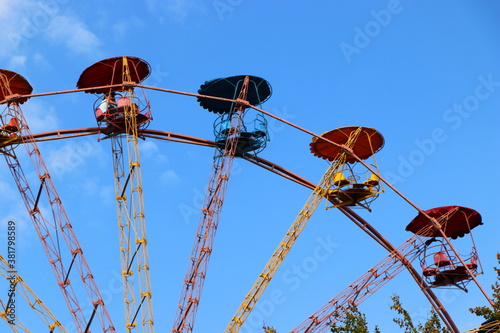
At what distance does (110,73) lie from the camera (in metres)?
57.6

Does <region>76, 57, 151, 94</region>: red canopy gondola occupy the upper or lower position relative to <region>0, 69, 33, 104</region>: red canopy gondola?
lower

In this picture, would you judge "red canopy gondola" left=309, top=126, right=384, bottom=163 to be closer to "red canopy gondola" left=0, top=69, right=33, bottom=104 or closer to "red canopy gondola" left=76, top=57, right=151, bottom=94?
"red canopy gondola" left=76, top=57, right=151, bottom=94

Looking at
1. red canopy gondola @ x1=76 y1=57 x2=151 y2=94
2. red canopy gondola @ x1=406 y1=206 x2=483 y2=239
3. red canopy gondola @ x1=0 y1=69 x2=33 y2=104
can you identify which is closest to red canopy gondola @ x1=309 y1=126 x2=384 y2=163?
red canopy gondola @ x1=406 y1=206 x2=483 y2=239

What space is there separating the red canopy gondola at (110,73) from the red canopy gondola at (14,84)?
3.24m

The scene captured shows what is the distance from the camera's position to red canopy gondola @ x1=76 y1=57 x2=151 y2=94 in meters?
56.5

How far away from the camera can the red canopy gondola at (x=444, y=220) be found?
6338 centimetres

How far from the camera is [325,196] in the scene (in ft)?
198

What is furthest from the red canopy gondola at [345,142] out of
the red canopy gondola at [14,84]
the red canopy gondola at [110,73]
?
the red canopy gondola at [14,84]

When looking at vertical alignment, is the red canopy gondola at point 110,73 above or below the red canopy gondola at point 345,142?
above

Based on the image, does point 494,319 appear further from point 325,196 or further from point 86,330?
point 86,330

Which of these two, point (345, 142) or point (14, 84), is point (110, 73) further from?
point (345, 142)

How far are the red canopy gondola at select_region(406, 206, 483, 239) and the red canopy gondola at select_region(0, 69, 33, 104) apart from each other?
26.8 metres

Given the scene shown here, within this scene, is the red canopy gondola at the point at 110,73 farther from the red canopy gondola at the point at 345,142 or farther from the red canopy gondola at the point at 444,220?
the red canopy gondola at the point at 444,220

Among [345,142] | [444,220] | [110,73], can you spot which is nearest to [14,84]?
[110,73]
